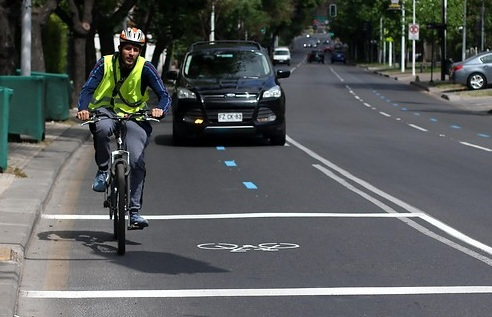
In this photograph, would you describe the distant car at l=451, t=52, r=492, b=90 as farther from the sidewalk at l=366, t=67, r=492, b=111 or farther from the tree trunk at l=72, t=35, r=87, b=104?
the tree trunk at l=72, t=35, r=87, b=104

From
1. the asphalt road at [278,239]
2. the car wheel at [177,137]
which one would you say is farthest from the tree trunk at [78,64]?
the asphalt road at [278,239]

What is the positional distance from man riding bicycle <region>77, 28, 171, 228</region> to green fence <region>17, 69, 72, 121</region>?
16088 millimetres

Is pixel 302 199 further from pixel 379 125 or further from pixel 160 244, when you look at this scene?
pixel 379 125

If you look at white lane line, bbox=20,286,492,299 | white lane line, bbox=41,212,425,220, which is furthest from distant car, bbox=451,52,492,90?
white lane line, bbox=20,286,492,299

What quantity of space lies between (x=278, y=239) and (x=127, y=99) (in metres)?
1.80

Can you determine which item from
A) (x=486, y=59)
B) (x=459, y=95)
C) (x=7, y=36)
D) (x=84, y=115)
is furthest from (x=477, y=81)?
(x=84, y=115)

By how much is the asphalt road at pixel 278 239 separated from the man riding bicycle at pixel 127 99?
57cm

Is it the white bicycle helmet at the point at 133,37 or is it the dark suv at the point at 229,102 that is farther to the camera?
the dark suv at the point at 229,102

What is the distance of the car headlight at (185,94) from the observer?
2228cm

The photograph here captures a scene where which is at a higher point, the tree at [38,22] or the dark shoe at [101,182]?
the tree at [38,22]

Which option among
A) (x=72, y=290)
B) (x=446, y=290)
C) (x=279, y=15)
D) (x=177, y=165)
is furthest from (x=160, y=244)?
(x=279, y=15)

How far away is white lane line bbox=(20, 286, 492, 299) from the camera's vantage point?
8.42 metres

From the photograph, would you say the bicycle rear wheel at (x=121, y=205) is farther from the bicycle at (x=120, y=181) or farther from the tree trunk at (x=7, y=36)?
the tree trunk at (x=7, y=36)

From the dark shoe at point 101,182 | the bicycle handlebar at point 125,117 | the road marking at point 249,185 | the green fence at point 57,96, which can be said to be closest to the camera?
the bicycle handlebar at point 125,117
